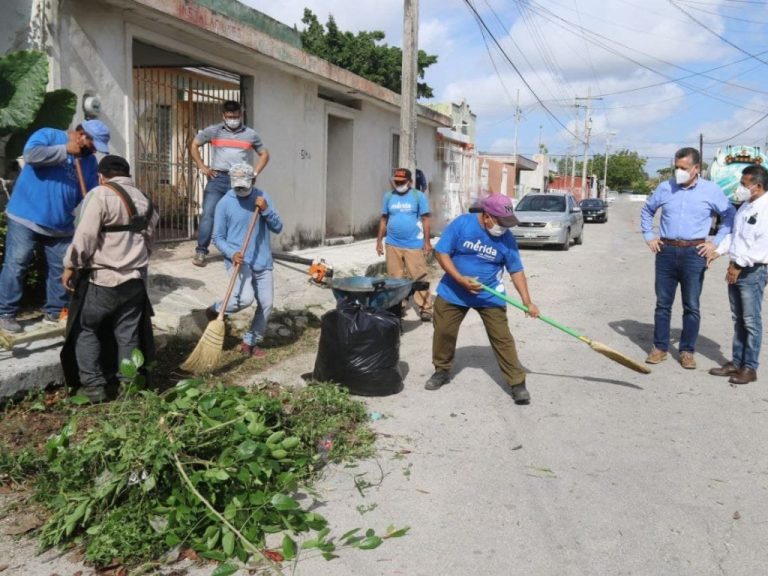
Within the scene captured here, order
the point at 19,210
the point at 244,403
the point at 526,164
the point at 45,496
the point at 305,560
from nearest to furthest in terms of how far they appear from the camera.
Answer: the point at 305,560
the point at 45,496
the point at 244,403
the point at 19,210
the point at 526,164

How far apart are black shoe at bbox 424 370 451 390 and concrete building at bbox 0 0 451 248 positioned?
4.09 m

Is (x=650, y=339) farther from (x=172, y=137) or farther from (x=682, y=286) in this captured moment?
(x=172, y=137)

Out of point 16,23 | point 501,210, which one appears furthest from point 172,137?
point 501,210

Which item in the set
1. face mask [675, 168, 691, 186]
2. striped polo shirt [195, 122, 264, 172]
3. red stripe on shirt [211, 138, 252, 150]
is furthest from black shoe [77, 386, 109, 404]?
face mask [675, 168, 691, 186]

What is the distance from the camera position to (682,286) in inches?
241

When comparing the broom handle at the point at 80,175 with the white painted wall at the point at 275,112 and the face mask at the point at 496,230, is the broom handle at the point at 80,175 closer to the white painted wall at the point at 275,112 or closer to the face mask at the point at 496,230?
the white painted wall at the point at 275,112

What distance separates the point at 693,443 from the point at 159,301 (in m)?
4.83

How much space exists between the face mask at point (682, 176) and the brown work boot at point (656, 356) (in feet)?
5.22

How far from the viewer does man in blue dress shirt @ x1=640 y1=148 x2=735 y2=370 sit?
235 inches

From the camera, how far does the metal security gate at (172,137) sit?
8.72 meters

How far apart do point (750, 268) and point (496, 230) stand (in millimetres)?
2364

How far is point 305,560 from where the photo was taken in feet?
9.70

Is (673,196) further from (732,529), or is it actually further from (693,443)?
(732,529)

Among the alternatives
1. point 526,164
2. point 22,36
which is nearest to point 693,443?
point 22,36
